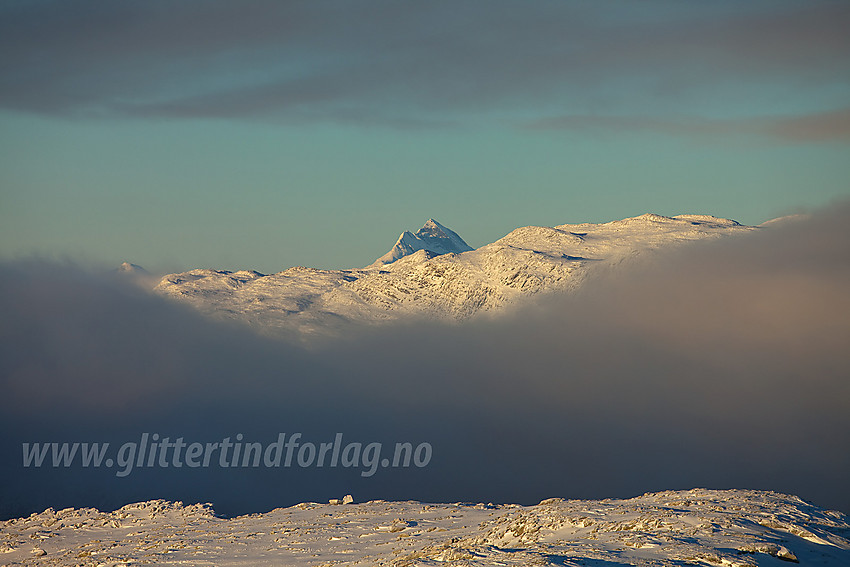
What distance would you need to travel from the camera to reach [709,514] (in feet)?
269

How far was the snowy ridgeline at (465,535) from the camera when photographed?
67.3 meters

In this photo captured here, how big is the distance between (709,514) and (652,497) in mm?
31047

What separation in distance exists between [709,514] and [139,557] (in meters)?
73.0

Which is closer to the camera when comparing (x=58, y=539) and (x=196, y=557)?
Answer: (x=196, y=557)

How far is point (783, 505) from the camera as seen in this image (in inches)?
3533

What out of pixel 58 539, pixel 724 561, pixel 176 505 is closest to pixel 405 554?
pixel 724 561

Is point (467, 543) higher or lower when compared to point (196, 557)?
higher

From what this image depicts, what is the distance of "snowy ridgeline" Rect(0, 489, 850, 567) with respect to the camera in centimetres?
6731

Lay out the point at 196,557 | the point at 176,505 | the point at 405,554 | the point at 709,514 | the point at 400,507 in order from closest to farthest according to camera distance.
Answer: the point at 709,514
the point at 405,554
the point at 196,557
the point at 400,507
the point at 176,505

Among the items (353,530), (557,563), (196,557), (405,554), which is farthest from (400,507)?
(557,563)

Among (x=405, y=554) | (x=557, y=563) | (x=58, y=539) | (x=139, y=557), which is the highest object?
(x=557, y=563)

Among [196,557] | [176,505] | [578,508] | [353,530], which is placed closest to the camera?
[578,508]

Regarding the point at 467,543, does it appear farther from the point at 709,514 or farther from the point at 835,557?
the point at 835,557

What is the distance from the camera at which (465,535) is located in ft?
315
